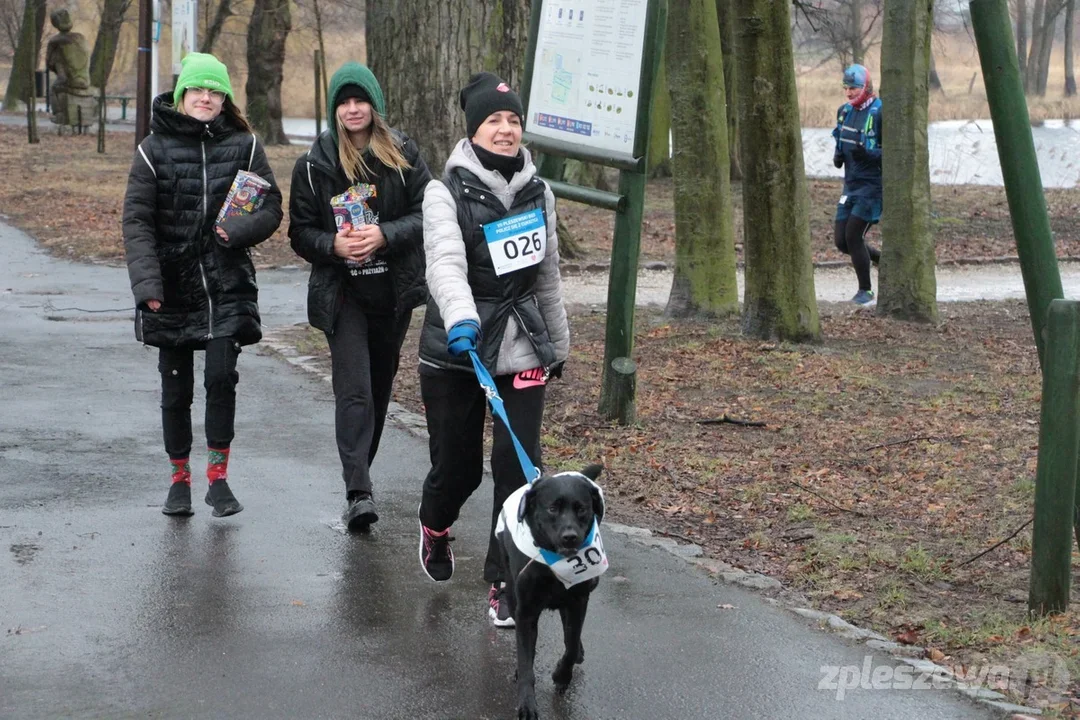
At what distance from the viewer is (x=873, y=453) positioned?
782 cm

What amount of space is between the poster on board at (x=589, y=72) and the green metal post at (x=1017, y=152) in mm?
2983

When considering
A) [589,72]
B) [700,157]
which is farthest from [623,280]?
[700,157]

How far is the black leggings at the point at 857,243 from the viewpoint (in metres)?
13.0

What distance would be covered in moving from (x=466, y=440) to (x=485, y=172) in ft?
3.25

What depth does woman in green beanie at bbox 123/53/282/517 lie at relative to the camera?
241 inches

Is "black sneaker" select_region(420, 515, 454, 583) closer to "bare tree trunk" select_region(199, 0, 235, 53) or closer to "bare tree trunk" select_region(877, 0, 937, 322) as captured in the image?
"bare tree trunk" select_region(877, 0, 937, 322)

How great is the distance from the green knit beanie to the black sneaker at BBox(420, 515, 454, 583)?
215 centimetres

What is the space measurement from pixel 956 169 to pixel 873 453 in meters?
23.8

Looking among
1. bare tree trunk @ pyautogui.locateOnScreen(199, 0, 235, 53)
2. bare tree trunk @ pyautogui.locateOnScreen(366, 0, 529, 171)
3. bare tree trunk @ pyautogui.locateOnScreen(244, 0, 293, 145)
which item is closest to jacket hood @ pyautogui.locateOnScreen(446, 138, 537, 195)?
bare tree trunk @ pyautogui.locateOnScreen(366, 0, 529, 171)

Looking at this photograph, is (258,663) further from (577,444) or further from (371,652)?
(577,444)

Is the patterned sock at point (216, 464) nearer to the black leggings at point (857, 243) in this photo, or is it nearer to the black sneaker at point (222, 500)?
the black sneaker at point (222, 500)

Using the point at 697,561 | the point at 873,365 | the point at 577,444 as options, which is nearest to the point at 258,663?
the point at 697,561

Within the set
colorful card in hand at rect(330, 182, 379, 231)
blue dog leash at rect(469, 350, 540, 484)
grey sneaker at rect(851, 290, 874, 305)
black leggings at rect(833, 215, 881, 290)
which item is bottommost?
grey sneaker at rect(851, 290, 874, 305)

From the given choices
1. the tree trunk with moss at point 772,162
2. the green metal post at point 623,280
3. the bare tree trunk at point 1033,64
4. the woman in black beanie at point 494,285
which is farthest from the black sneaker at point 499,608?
the bare tree trunk at point 1033,64
